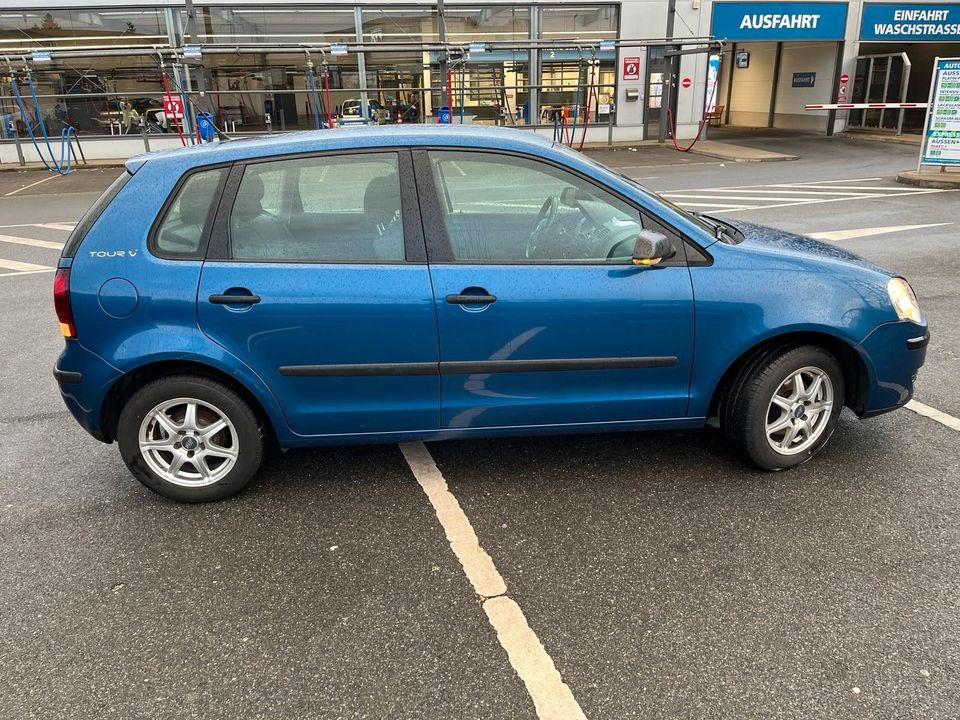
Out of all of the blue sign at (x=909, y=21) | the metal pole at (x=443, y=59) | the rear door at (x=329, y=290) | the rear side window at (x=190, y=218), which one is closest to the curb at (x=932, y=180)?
the metal pole at (x=443, y=59)

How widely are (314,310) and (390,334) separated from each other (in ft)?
1.14

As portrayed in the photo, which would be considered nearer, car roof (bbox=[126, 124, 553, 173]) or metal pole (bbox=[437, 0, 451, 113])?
car roof (bbox=[126, 124, 553, 173])

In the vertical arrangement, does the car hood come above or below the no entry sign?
below

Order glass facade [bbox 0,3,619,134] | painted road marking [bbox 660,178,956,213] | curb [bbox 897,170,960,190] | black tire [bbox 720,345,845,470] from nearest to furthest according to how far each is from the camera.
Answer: black tire [bbox 720,345,845,470] < painted road marking [bbox 660,178,956,213] < curb [bbox 897,170,960,190] < glass facade [bbox 0,3,619,134]

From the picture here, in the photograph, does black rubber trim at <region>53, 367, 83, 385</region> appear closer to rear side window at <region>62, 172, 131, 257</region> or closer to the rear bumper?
the rear bumper

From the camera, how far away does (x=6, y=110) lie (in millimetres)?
22547

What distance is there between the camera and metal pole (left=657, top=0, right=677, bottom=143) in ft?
77.6

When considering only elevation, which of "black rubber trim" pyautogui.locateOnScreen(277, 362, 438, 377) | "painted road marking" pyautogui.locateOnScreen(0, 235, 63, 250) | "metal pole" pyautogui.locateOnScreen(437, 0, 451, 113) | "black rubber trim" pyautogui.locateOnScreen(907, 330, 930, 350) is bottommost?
"painted road marking" pyautogui.locateOnScreen(0, 235, 63, 250)

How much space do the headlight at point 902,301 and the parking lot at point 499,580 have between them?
2.44ft

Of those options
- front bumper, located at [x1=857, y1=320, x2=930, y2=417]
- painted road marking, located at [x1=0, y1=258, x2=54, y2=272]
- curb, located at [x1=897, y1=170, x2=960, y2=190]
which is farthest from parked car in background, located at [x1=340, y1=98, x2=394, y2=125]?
front bumper, located at [x1=857, y1=320, x2=930, y2=417]

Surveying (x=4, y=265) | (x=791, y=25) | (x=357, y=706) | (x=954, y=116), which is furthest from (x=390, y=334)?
(x=791, y=25)

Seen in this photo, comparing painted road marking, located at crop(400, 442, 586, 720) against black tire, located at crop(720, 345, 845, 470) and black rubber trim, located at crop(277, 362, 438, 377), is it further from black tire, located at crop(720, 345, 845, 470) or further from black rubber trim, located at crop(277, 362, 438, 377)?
black tire, located at crop(720, 345, 845, 470)

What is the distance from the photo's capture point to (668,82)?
23.8 meters

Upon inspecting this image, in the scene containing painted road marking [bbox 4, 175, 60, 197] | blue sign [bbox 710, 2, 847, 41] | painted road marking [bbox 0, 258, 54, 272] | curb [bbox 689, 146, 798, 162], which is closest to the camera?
painted road marking [bbox 0, 258, 54, 272]
